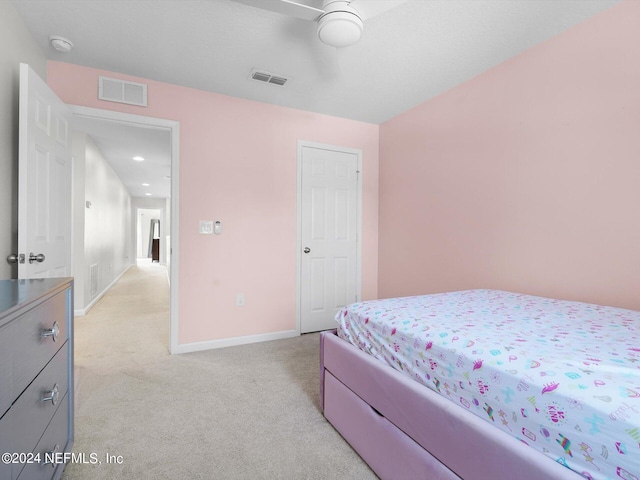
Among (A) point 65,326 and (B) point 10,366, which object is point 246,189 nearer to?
(A) point 65,326

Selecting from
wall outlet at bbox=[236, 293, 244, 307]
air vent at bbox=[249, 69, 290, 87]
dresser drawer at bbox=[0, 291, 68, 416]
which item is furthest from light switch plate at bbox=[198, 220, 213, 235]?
dresser drawer at bbox=[0, 291, 68, 416]

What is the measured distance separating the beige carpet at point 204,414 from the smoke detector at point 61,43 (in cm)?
240

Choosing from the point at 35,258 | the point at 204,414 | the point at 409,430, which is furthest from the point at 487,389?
the point at 35,258

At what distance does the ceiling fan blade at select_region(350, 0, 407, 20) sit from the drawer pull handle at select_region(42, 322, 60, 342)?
1.94m

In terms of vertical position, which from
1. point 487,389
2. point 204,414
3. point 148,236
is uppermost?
point 148,236

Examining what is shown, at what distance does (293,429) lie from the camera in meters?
1.76

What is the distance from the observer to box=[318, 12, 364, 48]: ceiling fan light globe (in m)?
1.64

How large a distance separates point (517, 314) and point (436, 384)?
736mm

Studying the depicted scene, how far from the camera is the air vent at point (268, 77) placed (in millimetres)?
2672

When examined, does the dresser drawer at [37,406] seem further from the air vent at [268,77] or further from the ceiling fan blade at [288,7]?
the air vent at [268,77]

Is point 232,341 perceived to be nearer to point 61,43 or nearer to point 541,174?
point 61,43

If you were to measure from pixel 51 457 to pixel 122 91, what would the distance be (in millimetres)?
2632

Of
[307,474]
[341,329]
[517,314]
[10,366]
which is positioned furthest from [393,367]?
[10,366]

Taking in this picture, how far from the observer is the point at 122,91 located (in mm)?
2689
